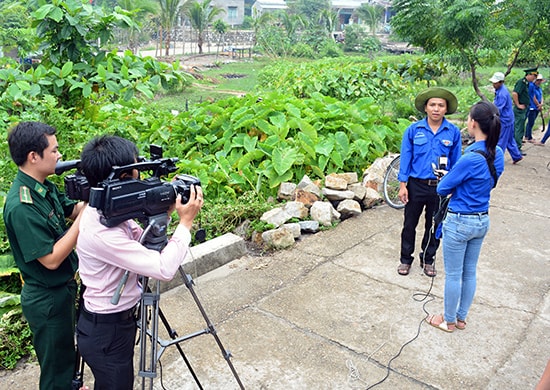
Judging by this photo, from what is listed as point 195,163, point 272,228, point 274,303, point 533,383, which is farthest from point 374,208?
point 533,383

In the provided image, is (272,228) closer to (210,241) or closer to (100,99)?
(210,241)

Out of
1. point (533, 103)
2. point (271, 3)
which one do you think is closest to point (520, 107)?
point (533, 103)

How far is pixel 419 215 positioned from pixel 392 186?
2.19 m

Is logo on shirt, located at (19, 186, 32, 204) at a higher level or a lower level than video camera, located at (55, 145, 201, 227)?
lower

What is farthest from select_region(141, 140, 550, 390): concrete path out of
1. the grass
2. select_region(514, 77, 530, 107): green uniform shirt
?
the grass

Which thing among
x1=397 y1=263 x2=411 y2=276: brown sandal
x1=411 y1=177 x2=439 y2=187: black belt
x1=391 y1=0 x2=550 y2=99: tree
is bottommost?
x1=397 y1=263 x2=411 y2=276: brown sandal

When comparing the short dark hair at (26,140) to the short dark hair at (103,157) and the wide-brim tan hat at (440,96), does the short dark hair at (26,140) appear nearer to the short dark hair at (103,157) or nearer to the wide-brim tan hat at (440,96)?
the short dark hair at (103,157)

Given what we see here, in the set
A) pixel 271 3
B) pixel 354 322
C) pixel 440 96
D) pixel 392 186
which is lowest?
pixel 354 322

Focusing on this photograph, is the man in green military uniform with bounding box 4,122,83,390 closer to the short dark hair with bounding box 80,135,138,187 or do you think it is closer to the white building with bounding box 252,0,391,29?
the short dark hair with bounding box 80,135,138,187

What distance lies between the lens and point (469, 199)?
341 centimetres

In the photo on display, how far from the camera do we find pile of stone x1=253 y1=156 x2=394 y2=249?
5.18 m

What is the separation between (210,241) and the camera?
4785 mm

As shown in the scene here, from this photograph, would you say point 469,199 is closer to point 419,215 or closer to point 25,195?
point 419,215

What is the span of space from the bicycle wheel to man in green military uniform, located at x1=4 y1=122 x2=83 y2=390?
439 centimetres
